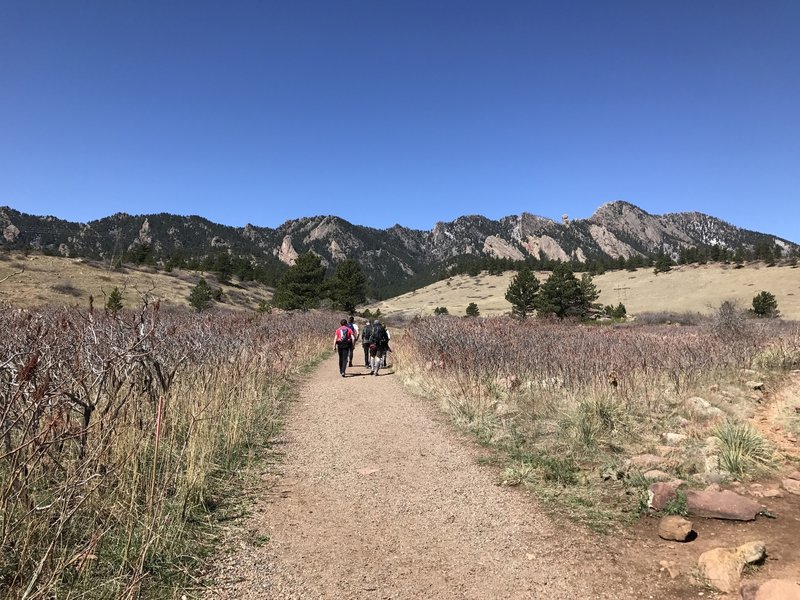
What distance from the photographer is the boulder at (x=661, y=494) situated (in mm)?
4520

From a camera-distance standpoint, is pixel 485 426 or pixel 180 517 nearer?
pixel 180 517

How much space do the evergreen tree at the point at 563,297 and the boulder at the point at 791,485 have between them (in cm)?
3499

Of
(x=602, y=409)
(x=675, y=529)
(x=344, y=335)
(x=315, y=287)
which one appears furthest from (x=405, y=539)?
(x=315, y=287)

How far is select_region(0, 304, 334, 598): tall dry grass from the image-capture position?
2.68 meters

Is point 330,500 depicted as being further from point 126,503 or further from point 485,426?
point 485,426

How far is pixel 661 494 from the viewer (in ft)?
15.0

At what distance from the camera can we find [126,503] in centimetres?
358

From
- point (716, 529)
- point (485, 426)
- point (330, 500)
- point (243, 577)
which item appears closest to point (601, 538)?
point (716, 529)

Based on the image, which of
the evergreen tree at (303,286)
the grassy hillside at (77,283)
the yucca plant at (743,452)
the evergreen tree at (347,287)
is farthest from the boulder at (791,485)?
the grassy hillside at (77,283)

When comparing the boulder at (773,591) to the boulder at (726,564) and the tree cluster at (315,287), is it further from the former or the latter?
the tree cluster at (315,287)

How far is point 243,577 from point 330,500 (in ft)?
5.23

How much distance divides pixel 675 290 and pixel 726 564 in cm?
8317

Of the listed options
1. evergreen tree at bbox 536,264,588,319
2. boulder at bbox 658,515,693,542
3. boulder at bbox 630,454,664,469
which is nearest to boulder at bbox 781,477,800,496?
boulder at bbox 630,454,664,469

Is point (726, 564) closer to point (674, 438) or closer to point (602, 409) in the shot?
point (674, 438)
